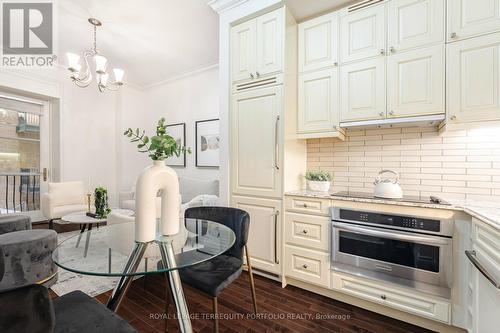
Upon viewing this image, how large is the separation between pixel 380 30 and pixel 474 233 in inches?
67.3

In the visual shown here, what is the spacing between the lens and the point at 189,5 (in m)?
2.62

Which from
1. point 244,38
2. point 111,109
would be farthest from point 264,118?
point 111,109

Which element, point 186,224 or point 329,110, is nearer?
point 186,224

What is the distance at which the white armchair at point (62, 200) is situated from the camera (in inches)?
138

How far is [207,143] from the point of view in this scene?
167 inches

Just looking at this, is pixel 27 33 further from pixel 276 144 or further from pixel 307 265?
pixel 307 265

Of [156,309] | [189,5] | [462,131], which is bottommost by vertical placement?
[156,309]

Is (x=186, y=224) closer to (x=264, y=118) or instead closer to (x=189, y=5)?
(x=264, y=118)

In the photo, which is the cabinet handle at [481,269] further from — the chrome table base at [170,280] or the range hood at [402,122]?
the chrome table base at [170,280]

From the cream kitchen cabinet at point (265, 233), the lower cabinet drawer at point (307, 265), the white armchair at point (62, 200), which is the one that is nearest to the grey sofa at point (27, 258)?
the white armchair at point (62, 200)

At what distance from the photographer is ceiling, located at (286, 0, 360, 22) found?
7.09 feet

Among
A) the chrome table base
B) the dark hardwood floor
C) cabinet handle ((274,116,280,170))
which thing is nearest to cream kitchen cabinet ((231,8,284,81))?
cabinet handle ((274,116,280,170))

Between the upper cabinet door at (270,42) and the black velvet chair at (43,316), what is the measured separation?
219cm

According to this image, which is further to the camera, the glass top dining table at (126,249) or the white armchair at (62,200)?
the white armchair at (62,200)
